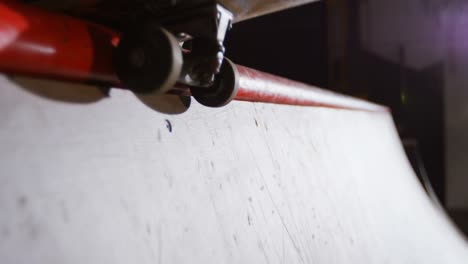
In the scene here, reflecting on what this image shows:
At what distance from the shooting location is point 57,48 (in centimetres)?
39

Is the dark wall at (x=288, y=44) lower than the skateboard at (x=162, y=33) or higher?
lower

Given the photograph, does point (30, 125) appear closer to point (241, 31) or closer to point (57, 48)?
point (57, 48)

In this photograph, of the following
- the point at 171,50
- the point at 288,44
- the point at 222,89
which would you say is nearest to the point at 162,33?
the point at 171,50

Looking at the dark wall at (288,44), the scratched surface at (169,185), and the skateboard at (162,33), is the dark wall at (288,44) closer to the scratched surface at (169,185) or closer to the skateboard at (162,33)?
the scratched surface at (169,185)

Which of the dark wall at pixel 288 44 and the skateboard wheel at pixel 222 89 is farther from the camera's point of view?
the dark wall at pixel 288 44

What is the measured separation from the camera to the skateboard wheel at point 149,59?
0.41 m

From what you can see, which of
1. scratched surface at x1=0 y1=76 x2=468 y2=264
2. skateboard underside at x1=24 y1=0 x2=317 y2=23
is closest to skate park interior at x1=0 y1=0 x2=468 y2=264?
scratched surface at x1=0 y1=76 x2=468 y2=264

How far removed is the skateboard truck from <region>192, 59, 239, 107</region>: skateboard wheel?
27mm

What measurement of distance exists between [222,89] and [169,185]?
177 mm

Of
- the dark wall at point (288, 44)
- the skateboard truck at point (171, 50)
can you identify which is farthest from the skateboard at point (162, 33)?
the dark wall at point (288, 44)

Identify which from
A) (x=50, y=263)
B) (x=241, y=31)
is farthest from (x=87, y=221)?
(x=241, y=31)

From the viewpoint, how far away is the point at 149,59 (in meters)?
0.42

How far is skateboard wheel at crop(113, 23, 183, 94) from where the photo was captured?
0.41m

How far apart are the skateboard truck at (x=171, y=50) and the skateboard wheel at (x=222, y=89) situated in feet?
0.09
